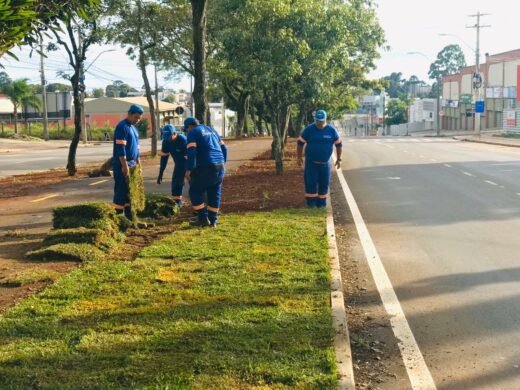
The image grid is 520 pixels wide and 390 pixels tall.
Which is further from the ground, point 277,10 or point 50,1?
point 277,10

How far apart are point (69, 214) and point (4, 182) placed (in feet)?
36.1

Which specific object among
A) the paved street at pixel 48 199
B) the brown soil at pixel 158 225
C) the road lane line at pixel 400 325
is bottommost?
the road lane line at pixel 400 325

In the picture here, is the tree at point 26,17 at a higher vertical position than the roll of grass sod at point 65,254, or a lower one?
higher

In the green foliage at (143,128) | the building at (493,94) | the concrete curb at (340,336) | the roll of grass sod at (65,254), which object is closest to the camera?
the concrete curb at (340,336)

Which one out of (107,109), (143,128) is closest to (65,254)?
(143,128)

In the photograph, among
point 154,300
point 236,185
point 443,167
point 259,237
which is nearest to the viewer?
point 154,300

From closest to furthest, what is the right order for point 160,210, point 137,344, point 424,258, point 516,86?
point 137,344, point 424,258, point 160,210, point 516,86

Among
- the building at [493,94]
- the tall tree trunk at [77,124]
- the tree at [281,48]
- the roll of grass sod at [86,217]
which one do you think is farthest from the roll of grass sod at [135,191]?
the building at [493,94]

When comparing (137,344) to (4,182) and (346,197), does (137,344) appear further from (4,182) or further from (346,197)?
(4,182)

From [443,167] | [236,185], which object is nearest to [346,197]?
[236,185]

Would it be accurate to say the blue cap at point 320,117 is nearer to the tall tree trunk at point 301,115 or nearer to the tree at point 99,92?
the tall tree trunk at point 301,115

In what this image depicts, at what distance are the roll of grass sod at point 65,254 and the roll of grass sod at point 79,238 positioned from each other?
0.30 metres

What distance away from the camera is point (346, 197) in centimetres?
1537

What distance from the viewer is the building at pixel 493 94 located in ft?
212
